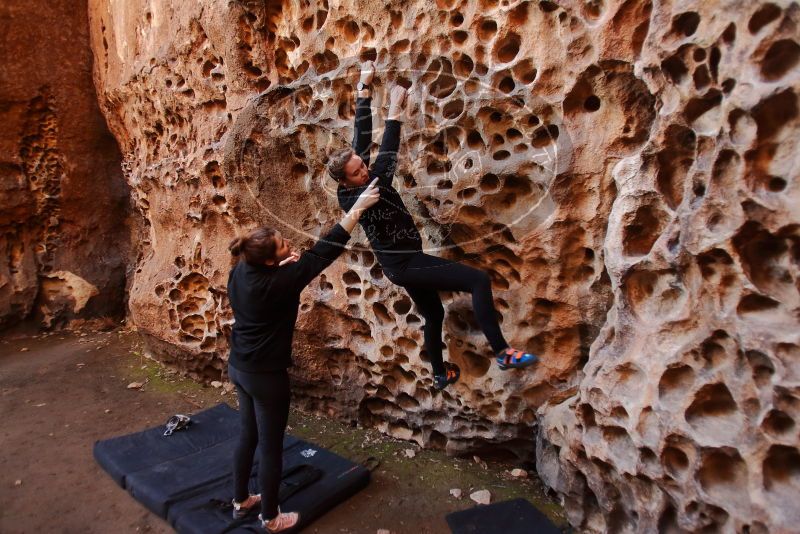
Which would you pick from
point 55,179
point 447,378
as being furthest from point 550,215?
point 55,179

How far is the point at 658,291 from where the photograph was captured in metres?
2.24

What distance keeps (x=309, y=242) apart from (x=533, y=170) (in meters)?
1.70

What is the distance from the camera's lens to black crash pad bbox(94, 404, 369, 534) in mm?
2834

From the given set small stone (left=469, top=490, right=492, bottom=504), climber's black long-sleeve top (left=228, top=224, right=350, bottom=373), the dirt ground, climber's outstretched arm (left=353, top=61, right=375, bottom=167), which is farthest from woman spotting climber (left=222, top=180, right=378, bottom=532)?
small stone (left=469, top=490, right=492, bottom=504)

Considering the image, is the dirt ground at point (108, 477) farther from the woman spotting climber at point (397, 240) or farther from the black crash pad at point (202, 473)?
the woman spotting climber at point (397, 240)

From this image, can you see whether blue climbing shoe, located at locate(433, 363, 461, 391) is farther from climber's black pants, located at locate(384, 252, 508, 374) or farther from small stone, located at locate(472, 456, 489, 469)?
small stone, located at locate(472, 456, 489, 469)

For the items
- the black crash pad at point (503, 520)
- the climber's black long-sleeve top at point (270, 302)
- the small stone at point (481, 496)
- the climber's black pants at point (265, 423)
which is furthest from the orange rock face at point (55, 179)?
the black crash pad at point (503, 520)

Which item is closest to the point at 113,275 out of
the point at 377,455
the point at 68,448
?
the point at 68,448

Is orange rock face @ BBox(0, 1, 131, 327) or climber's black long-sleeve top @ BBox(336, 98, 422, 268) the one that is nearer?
climber's black long-sleeve top @ BBox(336, 98, 422, 268)

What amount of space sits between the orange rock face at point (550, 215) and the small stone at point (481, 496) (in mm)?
333

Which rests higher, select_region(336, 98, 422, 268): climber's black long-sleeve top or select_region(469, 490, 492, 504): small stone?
select_region(336, 98, 422, 268): climber's black long-sleeve top

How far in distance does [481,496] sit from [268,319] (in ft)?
5.09

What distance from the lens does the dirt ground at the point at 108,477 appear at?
114 inches

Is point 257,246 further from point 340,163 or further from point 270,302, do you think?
point 340,163
